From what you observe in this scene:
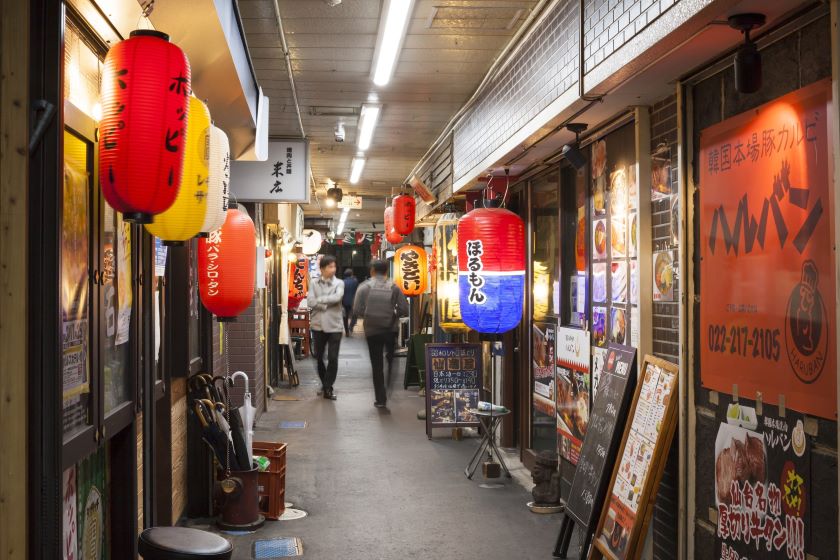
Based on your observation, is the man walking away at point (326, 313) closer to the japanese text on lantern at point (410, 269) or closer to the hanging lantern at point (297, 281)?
the japanese text on lantern at point (410, 269)

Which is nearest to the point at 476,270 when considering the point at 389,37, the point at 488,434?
the point at 488,434

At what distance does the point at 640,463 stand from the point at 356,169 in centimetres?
1103

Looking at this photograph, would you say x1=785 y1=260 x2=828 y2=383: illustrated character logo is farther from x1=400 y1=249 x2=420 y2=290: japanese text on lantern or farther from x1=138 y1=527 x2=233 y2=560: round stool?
x1=400 y1=249 x2=420 y2=290: japanese text on lantern

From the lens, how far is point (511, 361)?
9.97m

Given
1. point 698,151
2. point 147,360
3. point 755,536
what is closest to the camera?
point 755,536

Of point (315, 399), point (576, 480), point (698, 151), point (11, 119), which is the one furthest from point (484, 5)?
point (315, 399)

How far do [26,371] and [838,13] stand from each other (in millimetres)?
3483

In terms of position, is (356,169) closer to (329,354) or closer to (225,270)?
(329,354)

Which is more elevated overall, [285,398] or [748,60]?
[748,60]

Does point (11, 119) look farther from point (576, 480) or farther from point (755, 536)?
point (576, 480)

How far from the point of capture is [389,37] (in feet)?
22.6

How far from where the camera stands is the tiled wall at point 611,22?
417 cm

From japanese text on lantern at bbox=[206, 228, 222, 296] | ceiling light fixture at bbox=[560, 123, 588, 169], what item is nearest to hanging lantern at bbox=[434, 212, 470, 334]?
ceiling light fixture at bbox=[560, 123, 588, 169]

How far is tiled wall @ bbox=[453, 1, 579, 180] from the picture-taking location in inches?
227
